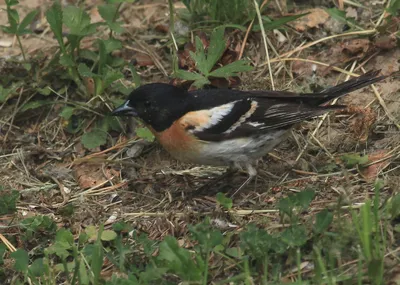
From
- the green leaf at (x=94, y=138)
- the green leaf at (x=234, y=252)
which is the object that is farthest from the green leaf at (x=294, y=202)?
the green leaf at (x=94, y=138)

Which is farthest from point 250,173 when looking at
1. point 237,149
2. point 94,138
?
point 94,138

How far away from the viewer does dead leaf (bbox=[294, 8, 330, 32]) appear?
6.59 metres

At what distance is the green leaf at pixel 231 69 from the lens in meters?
5.65

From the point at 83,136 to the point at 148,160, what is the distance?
0.52 meters

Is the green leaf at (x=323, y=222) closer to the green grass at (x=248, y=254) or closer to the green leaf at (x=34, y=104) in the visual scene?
the green grass at (x=248, y=254)

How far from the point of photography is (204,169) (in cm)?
578

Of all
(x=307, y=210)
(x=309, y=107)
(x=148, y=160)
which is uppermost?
(x=309, y=107)

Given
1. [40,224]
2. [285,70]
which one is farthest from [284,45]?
[40,224]

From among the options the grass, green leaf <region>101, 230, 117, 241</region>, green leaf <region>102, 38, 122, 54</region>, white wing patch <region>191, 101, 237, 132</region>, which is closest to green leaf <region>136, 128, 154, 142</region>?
the grass

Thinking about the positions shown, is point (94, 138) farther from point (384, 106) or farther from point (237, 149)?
point (384, 106)

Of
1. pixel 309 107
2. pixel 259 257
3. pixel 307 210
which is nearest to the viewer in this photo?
pixel 259 257

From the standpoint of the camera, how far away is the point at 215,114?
519cm

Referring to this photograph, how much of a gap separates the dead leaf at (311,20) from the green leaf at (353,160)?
4.96ft

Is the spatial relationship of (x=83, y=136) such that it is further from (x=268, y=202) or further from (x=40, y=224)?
(x=268, y=202)
